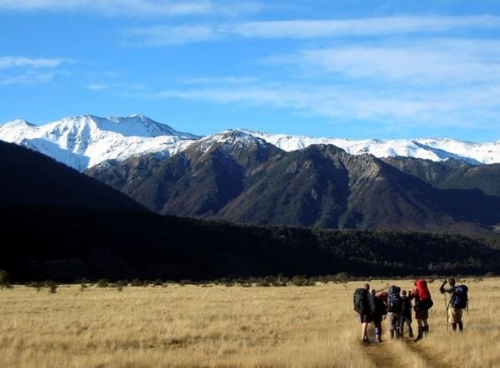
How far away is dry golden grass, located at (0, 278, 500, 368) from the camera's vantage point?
636 inches

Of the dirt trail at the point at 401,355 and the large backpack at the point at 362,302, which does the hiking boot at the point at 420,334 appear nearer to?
the dirt trail at the point at 401,355

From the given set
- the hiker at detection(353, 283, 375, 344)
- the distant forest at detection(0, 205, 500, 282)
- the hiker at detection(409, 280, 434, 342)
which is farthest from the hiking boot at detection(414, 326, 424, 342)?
the distant forest at detection(0, 205, 500, 282)

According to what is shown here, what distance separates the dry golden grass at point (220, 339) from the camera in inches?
636

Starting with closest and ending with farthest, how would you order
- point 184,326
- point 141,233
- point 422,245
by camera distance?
point 184,326, point 141,233, point 422,245

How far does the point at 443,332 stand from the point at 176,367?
9255 mm

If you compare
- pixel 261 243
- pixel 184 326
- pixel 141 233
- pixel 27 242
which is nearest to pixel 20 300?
pixel 184 326

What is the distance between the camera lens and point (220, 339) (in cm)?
2111

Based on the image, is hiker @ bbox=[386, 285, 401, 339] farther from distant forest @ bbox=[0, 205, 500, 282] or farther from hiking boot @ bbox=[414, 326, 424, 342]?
distant forest @ bbox=[0, 205, 500, 282]

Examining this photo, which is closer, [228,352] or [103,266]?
[228,352]

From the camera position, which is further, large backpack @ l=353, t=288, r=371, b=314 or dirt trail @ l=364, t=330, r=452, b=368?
large backpack @ l=353, t=288, r=371, b=314

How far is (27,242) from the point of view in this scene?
3583 inches

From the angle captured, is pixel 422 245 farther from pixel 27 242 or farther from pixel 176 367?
pixel 176 367

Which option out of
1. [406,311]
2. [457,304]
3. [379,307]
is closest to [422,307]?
[406,311]

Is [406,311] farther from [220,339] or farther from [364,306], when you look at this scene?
[220,339]
